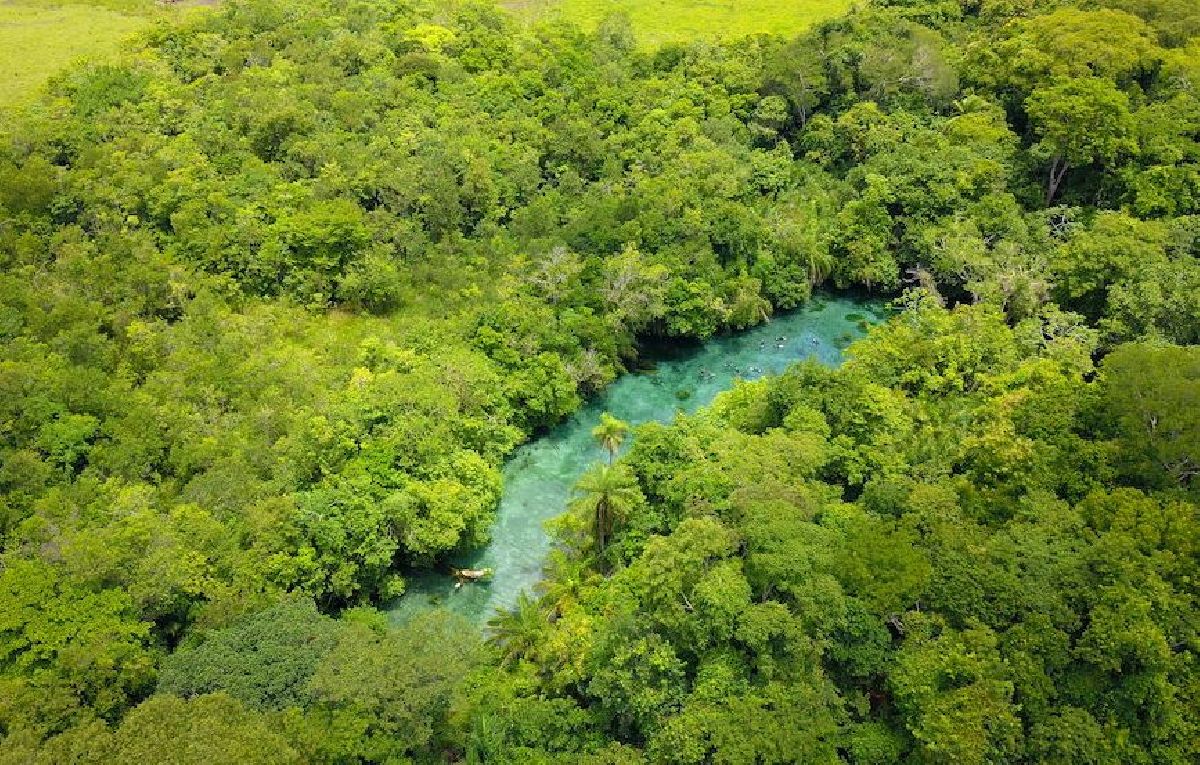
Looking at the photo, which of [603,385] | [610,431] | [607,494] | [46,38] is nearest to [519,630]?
[607,494]

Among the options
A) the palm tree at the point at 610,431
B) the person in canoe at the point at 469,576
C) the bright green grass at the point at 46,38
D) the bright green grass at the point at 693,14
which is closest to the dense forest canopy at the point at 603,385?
the palm tree at the point at 610,431

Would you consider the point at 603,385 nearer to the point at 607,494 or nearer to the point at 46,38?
the point at 607,494

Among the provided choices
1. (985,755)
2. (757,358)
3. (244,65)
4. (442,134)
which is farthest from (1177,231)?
(244,65)

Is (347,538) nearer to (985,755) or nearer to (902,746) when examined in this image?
(902,746)

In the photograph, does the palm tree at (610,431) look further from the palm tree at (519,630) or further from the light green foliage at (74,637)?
the light green foliage at (74,637)

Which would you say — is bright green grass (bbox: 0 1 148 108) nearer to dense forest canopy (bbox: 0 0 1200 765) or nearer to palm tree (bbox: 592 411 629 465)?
dense forest canopy (bbox: 0 0 1200 765)

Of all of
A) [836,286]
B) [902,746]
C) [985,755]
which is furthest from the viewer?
[836,286]

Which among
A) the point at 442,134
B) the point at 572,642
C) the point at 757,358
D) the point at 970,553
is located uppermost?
the point at 442,134
